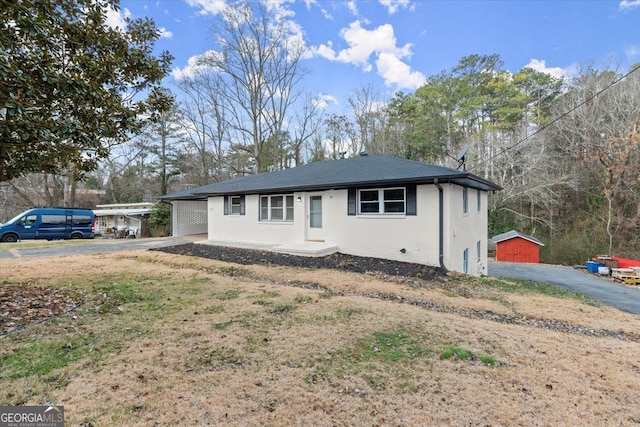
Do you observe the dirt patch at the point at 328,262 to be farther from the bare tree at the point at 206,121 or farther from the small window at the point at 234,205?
the bare tree at the point at 206,121

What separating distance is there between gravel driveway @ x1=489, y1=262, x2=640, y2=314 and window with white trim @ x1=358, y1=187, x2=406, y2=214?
6443mm

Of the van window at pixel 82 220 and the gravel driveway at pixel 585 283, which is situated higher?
the van window at pixel 82 220

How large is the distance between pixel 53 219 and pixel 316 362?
21.6 metres

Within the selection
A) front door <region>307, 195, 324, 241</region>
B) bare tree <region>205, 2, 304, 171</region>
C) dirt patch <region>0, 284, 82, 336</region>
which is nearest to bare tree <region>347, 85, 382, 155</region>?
bare tree <region>205, 2, 304, 171</region>

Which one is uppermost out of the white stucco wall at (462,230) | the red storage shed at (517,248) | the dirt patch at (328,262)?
the white stucco wall at (462,230)

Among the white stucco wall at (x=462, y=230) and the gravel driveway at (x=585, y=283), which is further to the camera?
the gravel driveway at (x=585, y=283)

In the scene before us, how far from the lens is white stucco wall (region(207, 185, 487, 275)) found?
9.24 m

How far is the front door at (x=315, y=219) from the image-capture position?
1164cm

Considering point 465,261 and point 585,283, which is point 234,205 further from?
point 585,283

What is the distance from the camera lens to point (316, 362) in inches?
126

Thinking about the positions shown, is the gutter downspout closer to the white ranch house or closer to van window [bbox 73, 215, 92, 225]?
the white ranch house

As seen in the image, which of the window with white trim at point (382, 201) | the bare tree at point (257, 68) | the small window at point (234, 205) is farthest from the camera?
the bare tree at point (257, 68)

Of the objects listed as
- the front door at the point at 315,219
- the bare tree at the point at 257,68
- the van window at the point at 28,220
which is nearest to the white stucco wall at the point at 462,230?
the front door at the point at 315,219

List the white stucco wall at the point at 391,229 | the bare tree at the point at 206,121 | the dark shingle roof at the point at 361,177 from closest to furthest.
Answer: the dark shingle roof at the point at 361,177 < the white stucco wall at the point at 391,229 < the bare tree at the point at 206,121
